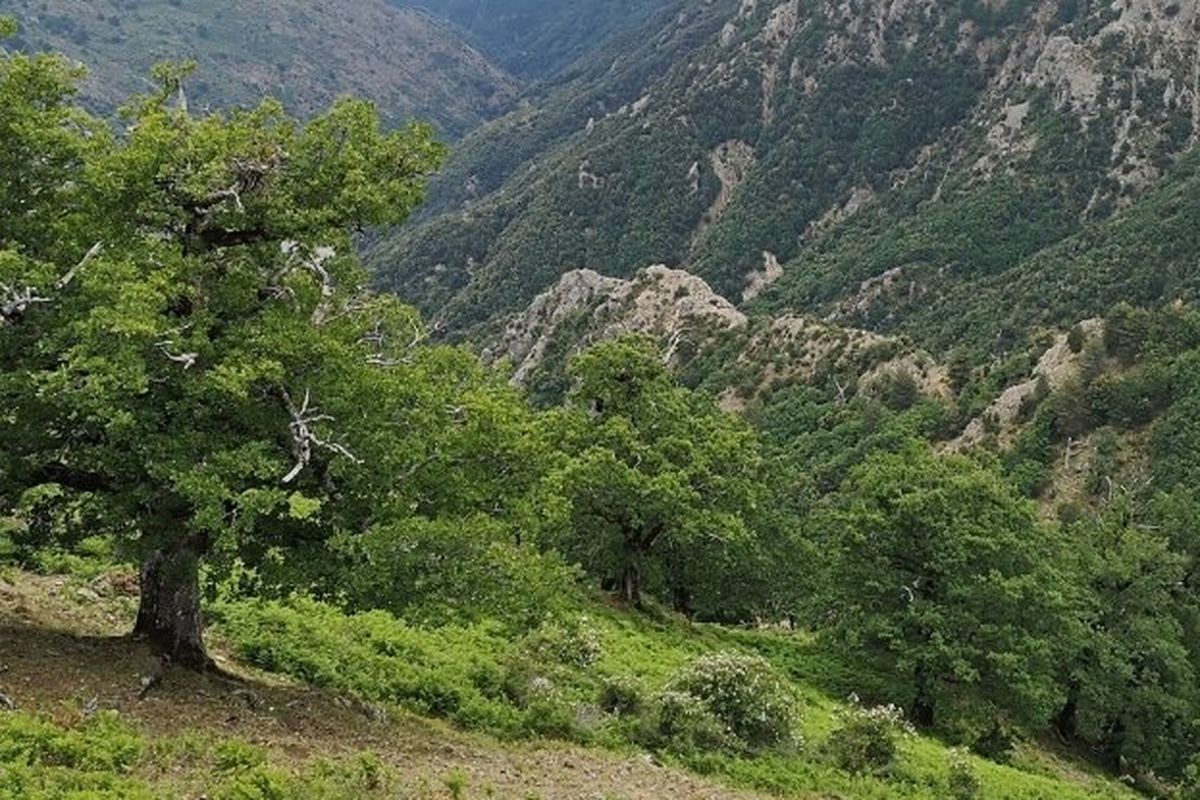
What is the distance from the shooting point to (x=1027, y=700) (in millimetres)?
35906

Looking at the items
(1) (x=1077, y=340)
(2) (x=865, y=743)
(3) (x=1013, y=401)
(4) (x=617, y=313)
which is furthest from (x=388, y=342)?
(4) (x=617, y=313)

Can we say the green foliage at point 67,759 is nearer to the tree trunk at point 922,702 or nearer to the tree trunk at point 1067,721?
the tree trunk at point 922,702

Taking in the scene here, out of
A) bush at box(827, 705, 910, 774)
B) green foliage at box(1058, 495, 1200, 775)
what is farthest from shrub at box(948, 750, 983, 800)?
green foliage at box(1058, 495, 1200, 775)

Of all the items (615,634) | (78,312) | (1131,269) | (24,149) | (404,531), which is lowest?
(615,634)

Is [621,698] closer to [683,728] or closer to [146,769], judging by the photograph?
[683,728]

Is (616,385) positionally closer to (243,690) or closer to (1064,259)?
(243,690)

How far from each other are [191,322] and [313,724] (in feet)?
21.9

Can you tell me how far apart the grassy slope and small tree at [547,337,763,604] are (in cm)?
815

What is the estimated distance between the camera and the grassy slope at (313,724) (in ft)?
47.7

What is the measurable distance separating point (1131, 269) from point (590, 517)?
140350 mm

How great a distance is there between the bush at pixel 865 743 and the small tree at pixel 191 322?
1301 cm

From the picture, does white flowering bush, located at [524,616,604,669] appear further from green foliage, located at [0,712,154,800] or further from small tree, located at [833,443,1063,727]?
small tree, located at [833,443,1063,727]

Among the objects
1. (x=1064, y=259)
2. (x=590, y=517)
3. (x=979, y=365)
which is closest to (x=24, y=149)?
(x=590, y=517)

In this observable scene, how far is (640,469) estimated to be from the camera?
3731cm
